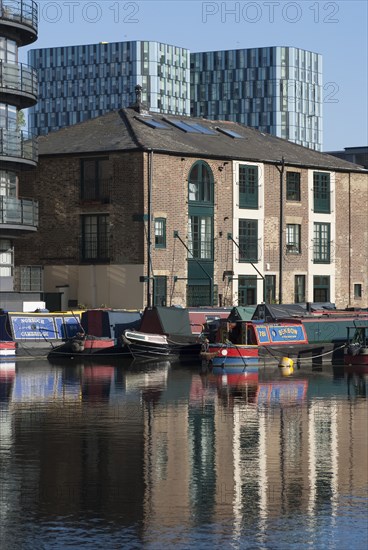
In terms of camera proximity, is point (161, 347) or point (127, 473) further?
point (161, 347)

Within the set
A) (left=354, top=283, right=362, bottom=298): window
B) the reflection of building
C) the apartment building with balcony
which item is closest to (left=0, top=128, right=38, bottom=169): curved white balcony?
the apartment building with balcony

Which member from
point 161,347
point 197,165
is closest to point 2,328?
point 161,347

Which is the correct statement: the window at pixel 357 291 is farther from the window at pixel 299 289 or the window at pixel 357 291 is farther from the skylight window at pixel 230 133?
the skylight window at pixel 230 133

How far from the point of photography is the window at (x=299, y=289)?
8112 cm

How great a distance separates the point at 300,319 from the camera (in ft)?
206

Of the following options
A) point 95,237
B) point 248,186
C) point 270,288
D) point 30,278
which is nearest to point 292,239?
point 270,288

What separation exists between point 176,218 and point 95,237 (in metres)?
4.72

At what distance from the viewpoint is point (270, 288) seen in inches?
3130

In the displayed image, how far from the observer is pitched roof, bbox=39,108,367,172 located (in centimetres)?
7431

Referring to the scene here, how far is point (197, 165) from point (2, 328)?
61.7 ft

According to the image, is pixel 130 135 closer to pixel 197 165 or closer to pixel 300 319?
pixel 197 165

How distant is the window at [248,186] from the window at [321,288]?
717cm

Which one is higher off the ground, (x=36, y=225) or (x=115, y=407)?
(x=36, y=225)

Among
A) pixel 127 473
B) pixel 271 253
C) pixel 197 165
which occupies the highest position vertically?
pixel 197 165
